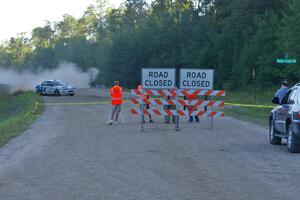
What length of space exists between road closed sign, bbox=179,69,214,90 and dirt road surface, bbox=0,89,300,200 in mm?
2635

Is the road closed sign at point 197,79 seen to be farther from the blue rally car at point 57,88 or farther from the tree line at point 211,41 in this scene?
the blue rally car at point 57,88

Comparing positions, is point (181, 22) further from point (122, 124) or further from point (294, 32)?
point (122, 124)

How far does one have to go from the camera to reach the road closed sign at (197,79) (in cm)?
2559

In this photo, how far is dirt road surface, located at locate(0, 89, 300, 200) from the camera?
10531 mm

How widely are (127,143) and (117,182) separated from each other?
7.35 metres

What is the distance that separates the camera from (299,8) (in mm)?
51562

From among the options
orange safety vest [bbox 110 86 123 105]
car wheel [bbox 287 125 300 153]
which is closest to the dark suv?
car wheel [bbox 287 125 300 153]

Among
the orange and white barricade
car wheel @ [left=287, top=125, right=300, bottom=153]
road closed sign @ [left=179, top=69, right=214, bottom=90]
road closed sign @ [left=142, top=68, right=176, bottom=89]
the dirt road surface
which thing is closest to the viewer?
the dirt road surface

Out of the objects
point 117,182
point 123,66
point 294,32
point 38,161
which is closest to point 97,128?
point 38,161

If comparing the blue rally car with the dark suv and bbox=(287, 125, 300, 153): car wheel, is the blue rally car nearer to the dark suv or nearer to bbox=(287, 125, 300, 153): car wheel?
the dark suv

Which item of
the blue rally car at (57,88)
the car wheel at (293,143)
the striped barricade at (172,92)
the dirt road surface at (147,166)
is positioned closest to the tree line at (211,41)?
the blue rally car at (57,88)

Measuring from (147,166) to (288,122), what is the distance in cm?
510

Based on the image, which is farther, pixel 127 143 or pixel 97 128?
pixel 97 128

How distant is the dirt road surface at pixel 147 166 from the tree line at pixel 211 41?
28.1 m
